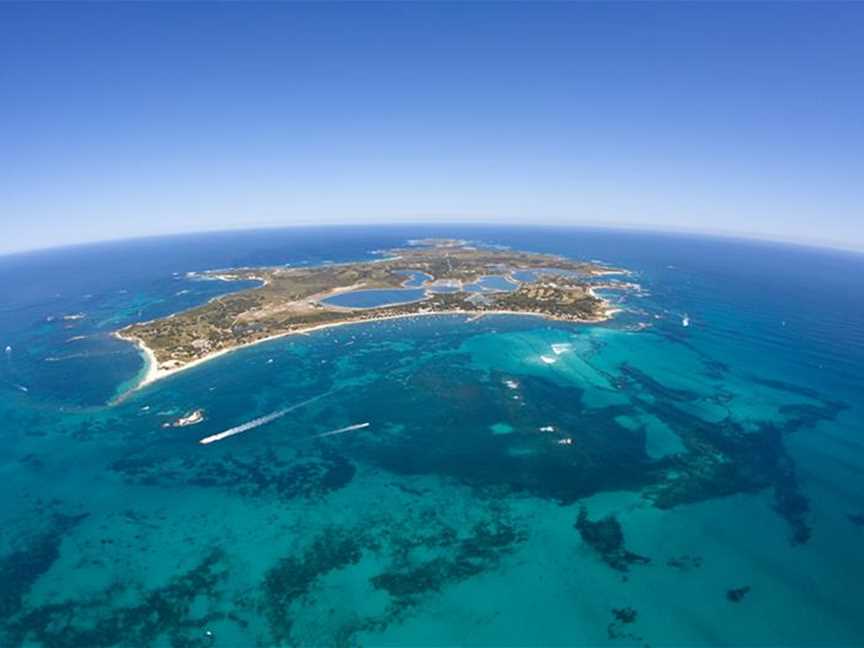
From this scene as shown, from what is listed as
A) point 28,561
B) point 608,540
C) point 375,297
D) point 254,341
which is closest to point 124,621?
point 28,561

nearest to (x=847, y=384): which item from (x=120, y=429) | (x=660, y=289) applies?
(x=660, y=289)

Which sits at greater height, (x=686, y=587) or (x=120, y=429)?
(x=120, y=429)

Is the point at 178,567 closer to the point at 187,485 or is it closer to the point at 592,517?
the point at 187,485

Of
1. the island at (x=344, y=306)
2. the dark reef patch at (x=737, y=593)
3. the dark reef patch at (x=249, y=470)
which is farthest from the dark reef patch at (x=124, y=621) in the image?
the island at (x=344, y=306)

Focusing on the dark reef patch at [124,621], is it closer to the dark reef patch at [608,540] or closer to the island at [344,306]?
the dark reef patch at [608,540]

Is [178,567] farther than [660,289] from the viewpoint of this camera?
No

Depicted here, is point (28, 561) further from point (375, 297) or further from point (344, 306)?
point (375, 297)

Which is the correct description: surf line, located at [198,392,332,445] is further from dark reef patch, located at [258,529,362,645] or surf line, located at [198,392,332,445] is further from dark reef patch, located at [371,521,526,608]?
dark reef patch, located at [371,521,526,608]
